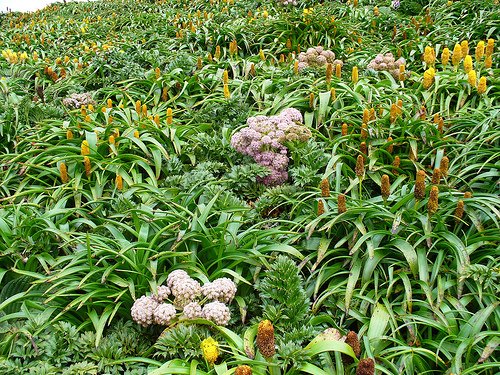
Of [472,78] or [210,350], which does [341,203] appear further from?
[472,78]

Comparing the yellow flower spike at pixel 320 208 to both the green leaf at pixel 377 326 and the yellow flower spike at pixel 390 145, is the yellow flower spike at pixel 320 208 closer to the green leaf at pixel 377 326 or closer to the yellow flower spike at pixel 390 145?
the green leaf at pixel 377 326

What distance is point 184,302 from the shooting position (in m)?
2.81

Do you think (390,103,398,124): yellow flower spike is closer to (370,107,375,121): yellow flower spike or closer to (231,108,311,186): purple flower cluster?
(370,107,375,121): yellow flower spike

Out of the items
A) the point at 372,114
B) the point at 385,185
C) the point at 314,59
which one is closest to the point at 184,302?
the point at 385,185

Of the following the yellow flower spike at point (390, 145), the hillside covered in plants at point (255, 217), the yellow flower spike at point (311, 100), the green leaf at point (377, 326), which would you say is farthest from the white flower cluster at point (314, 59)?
the green leaf at point (377, 326)

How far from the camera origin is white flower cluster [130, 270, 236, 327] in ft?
8.91

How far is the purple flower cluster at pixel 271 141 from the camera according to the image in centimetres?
411

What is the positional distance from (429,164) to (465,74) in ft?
4.64

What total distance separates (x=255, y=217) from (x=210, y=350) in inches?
54.9

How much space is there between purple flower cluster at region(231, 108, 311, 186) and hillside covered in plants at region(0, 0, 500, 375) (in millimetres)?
15

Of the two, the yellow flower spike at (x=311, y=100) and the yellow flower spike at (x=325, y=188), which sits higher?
the yellow flower spike at (x=311, y=100)

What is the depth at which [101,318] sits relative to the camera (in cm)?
281

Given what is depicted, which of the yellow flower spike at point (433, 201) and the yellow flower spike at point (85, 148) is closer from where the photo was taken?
the yellow flower spike at point (433, 201)

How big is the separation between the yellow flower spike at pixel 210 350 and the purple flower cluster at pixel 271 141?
5.90 feet
